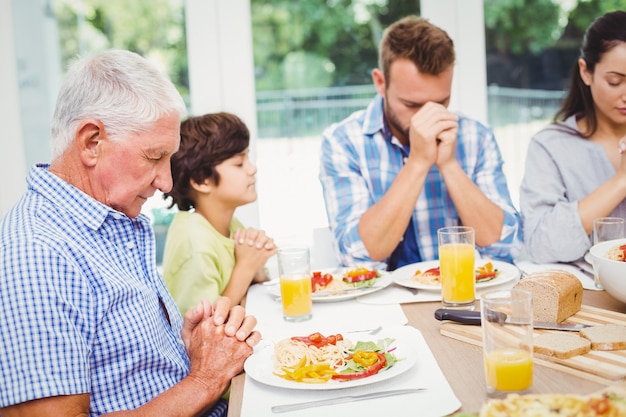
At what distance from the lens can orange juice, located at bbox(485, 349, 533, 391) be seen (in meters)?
1.07

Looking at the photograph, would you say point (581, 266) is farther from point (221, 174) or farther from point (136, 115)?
point (136, 115)

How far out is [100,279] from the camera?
1.26 meters

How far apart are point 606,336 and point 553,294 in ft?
0.53

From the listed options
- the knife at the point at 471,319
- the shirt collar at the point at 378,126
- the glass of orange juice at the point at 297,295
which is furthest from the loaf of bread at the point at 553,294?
the shirt collar at the point at 378,126

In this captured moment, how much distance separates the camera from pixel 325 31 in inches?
121

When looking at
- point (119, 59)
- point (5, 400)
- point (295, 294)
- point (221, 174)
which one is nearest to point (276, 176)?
point (221, 174)

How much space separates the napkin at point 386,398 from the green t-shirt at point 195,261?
666 mm

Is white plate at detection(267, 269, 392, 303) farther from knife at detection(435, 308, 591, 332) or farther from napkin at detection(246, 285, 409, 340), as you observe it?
knife at detection(435, 308, 591, 332)

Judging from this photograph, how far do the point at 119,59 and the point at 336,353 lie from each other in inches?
28.0

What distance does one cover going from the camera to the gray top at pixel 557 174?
224 cm

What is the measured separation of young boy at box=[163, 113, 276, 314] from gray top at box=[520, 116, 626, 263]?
88 cm

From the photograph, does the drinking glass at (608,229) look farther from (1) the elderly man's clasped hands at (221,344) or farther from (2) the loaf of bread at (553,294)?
(1) the elderly man's clasped hands at (221,344)

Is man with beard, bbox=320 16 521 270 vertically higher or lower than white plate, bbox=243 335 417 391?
higher

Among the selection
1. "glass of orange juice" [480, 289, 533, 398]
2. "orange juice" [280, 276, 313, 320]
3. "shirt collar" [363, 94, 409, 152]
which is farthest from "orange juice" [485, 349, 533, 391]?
"shirt collar" [363, 94, 409, 152]
